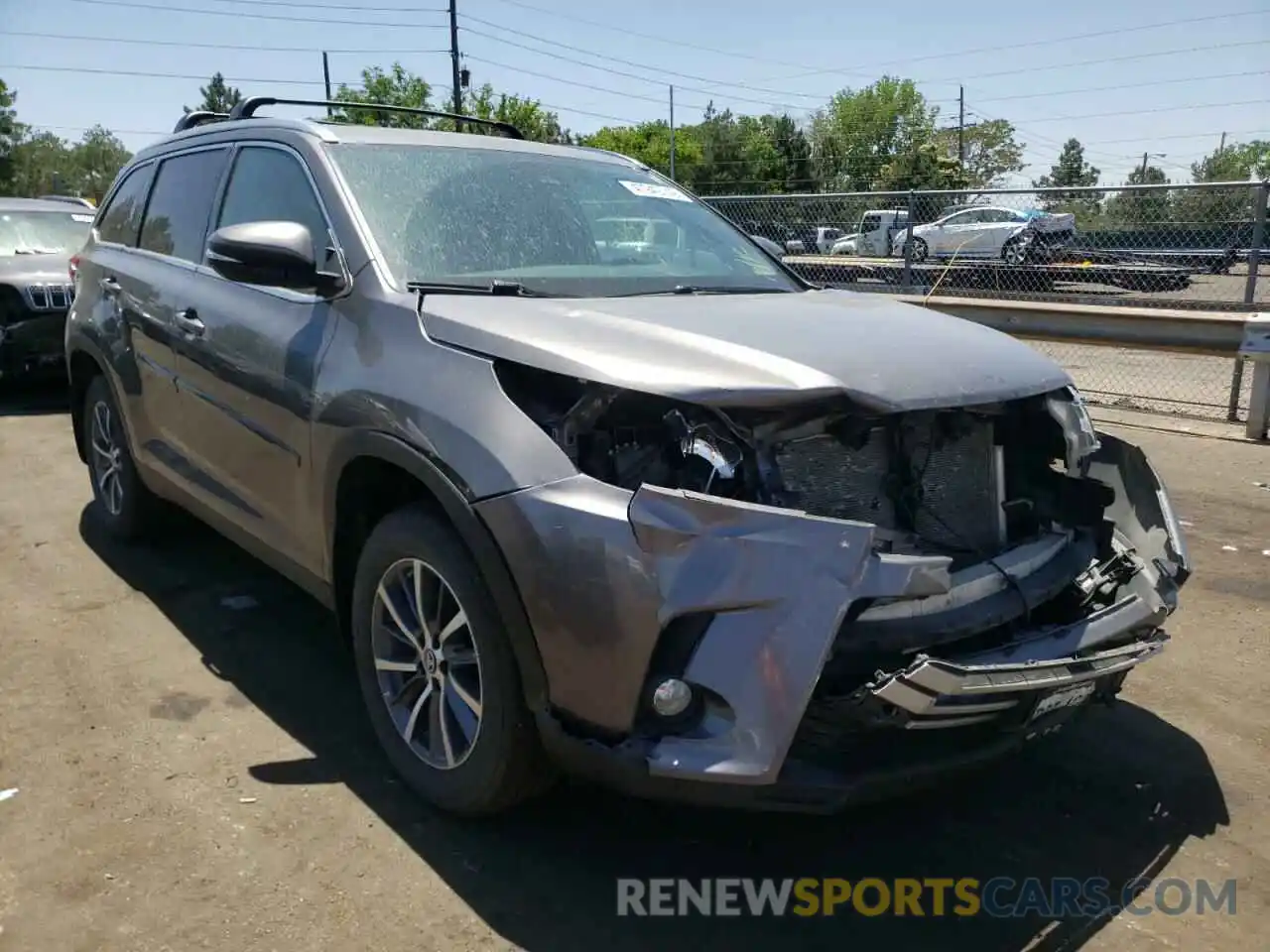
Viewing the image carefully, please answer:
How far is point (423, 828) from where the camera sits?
2867 mm

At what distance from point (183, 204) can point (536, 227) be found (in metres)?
1.84

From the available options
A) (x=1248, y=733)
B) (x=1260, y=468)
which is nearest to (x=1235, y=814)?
(x=1248, y=733)

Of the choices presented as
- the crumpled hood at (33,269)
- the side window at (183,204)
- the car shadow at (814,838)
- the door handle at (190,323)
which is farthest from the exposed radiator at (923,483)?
the crumpled hood at (33,269)

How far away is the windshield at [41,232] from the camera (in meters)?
9.53

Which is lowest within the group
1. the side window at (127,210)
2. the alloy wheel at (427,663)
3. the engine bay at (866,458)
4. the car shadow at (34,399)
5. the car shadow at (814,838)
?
the car shadow at (814,838)

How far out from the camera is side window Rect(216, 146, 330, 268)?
340cm

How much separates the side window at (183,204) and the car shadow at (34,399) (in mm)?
4987

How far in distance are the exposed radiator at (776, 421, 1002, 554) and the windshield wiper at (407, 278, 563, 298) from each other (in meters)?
0.97

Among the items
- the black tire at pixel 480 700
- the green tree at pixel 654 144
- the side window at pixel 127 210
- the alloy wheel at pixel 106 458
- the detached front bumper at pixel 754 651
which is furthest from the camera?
the green tree at pixel 654 144

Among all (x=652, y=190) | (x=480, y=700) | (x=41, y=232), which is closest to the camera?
(x=480, y=700)

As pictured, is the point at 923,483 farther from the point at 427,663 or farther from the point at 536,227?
the point at 536,227

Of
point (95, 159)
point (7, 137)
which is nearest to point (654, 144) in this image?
point (7, 137)

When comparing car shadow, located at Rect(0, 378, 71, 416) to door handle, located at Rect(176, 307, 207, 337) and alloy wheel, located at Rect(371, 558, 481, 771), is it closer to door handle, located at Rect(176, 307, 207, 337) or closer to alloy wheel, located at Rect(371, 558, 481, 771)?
door handle, located at Rect(176, 307, 207, 337)

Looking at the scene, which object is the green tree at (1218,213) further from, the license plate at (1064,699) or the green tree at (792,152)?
the green tree at (792,152)
